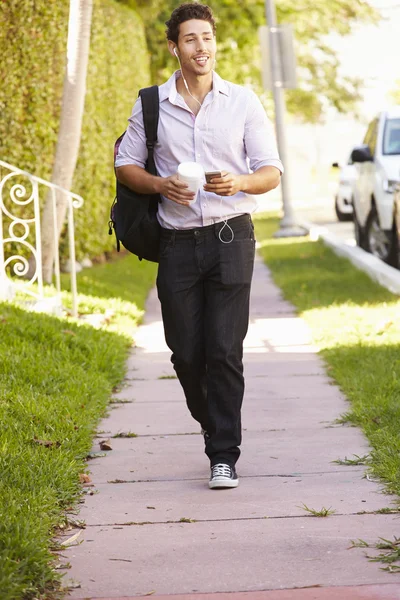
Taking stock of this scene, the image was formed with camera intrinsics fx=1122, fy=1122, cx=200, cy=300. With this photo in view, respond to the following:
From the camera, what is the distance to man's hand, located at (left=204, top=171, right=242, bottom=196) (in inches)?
177

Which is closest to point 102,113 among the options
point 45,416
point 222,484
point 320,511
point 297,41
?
point 45,416

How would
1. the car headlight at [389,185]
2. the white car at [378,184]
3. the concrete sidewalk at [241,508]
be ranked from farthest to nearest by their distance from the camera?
the white car at [378,184], the car headlight at [389,185], the concrete sidewalk at [241,508]

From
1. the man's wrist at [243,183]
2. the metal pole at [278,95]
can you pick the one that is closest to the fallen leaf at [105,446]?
the man's wrist at [243,183]

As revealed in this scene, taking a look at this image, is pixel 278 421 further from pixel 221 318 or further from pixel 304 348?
Answer: pixel 304 348

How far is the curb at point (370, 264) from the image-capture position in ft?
35.7

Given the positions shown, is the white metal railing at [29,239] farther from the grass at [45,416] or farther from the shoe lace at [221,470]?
the shoe lace at [221,470]

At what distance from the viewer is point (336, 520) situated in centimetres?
435

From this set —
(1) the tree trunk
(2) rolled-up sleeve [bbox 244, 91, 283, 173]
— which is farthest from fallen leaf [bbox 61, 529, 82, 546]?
(1) the tree trunk

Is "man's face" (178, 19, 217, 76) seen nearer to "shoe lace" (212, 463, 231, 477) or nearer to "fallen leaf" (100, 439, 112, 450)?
"shoe lace" (212, 463, 231, 477)

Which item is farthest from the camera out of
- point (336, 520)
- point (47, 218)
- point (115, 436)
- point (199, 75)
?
point (47, 218)

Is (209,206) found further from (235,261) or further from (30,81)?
(30,81)

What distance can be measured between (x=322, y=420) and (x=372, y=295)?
184 inches

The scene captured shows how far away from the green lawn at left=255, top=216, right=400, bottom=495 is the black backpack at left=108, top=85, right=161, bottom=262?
4.72 feet

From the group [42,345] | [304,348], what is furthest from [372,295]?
[42,345]
